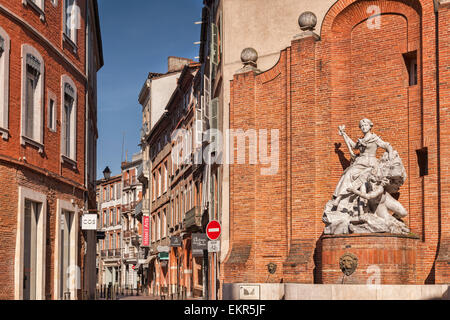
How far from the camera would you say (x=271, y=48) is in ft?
77.2

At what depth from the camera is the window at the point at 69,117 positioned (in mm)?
21484

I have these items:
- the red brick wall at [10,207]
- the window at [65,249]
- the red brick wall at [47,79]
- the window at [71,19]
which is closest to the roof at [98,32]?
the red brick wall at [47,79]

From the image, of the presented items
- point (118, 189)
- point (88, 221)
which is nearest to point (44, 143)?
point (88, 221)

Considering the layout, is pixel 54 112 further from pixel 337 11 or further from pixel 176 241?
pixel 176 241

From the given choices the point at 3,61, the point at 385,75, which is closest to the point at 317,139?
the point at 385,75

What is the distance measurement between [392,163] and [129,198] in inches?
2585

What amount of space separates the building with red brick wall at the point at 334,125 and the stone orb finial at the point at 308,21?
1.05ft

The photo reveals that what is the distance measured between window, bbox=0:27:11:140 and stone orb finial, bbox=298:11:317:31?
8.82m

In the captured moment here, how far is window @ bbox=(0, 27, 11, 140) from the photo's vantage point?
1683 cm

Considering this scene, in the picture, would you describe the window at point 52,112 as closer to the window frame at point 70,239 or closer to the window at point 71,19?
the window frame at point 70,239

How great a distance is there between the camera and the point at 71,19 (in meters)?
22.8

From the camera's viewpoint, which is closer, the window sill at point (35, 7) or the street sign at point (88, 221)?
the window sill at point (35, 7)

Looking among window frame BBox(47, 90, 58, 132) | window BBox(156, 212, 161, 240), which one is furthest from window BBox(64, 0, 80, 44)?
window BBox(156, 212, 161, 240)
